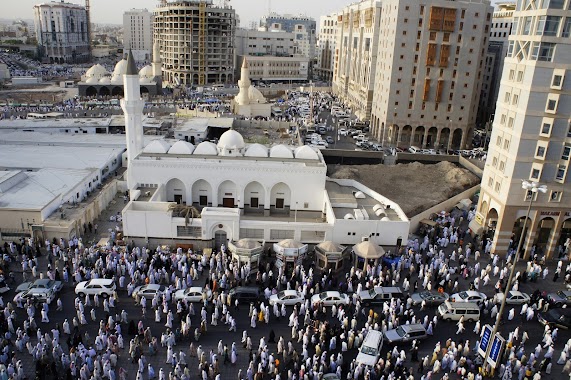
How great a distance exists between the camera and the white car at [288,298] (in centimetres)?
2612

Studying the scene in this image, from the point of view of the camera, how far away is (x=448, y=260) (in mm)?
32469

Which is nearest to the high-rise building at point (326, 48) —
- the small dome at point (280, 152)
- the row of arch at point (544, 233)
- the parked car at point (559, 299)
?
the small dome at point (280, 152)

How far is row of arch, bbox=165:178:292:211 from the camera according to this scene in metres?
38.6

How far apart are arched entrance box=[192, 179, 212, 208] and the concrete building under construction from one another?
266 ft

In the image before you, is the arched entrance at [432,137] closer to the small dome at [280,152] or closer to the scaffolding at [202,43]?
the small dome at [280,152]

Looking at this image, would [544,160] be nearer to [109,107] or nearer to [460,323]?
[460,323]

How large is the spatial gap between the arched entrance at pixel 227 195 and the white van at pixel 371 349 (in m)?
19.1

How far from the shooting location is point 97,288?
26172 mm

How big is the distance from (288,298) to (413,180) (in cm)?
2629

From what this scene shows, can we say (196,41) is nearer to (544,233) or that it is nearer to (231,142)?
(231,142)

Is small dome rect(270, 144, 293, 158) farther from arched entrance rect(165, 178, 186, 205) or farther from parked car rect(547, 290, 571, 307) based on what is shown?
parked car rect(547, 290, 571, 307)

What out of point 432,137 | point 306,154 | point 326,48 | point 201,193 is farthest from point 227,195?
point 326,48

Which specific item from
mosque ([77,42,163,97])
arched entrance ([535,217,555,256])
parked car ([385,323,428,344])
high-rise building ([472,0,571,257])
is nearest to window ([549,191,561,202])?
high-rise building ([472,0,571,257])

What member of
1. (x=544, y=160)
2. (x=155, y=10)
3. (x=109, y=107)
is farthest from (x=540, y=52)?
(x=155, y=10)
